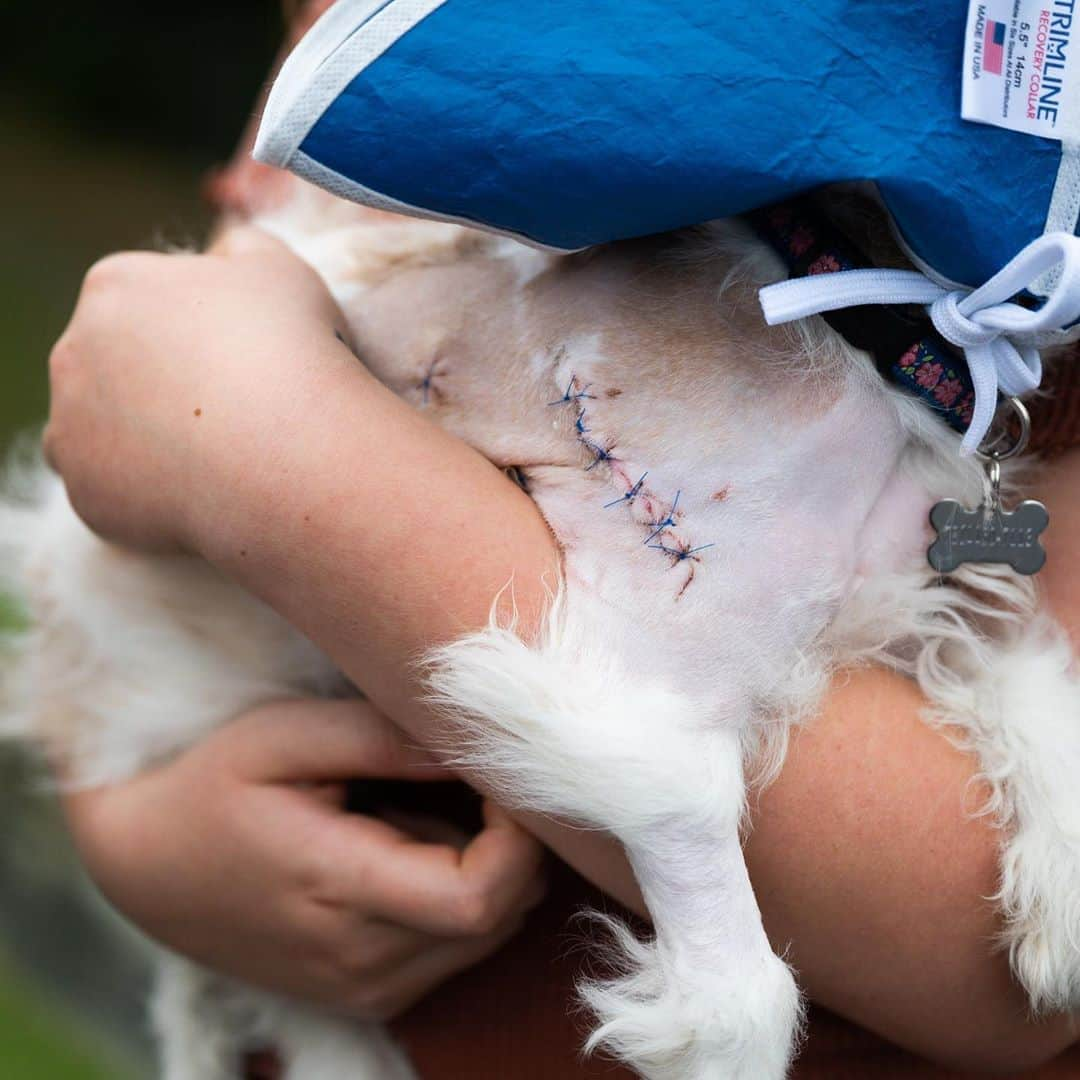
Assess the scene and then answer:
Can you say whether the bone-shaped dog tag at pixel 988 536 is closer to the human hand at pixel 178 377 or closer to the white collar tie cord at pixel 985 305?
the white collar tie cord at pixel 985 305

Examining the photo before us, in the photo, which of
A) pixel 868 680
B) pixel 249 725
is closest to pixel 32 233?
pixel 249 725

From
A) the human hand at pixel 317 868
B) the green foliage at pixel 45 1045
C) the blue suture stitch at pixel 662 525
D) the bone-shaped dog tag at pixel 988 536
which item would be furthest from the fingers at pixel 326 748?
the green foliage at pixel 45 1045

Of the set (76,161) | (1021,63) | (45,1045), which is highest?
(1021,63)

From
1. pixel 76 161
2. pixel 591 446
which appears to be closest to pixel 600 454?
pixel 591 446

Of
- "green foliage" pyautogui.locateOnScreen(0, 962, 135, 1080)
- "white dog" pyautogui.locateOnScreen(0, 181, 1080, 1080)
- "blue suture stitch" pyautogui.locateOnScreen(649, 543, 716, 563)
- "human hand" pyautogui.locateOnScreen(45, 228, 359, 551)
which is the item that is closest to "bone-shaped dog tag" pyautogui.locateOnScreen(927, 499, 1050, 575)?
"white dog" pyautogui.locateOnScreen(0, 181, 1080, 1080)

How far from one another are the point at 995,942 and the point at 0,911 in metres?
2.72

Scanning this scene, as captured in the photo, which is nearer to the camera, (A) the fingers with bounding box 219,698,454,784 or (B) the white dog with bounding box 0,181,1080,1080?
(B) the white dog with bounding box 0,181,1080,1080

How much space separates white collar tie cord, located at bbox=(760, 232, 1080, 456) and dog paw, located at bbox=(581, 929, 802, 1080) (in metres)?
0.33

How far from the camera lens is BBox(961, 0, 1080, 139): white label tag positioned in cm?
64

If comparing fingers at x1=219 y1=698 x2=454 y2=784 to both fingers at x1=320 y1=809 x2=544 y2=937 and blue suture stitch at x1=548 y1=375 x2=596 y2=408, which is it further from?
blue suture stitch at x1=548 y1=375 x2=596 y2=408

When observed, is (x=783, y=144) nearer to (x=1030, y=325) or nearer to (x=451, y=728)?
(x=1030, y=325)

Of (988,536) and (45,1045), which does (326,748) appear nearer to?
(988,536)

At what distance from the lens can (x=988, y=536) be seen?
747 mm

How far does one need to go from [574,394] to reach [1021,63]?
0.30 metres
